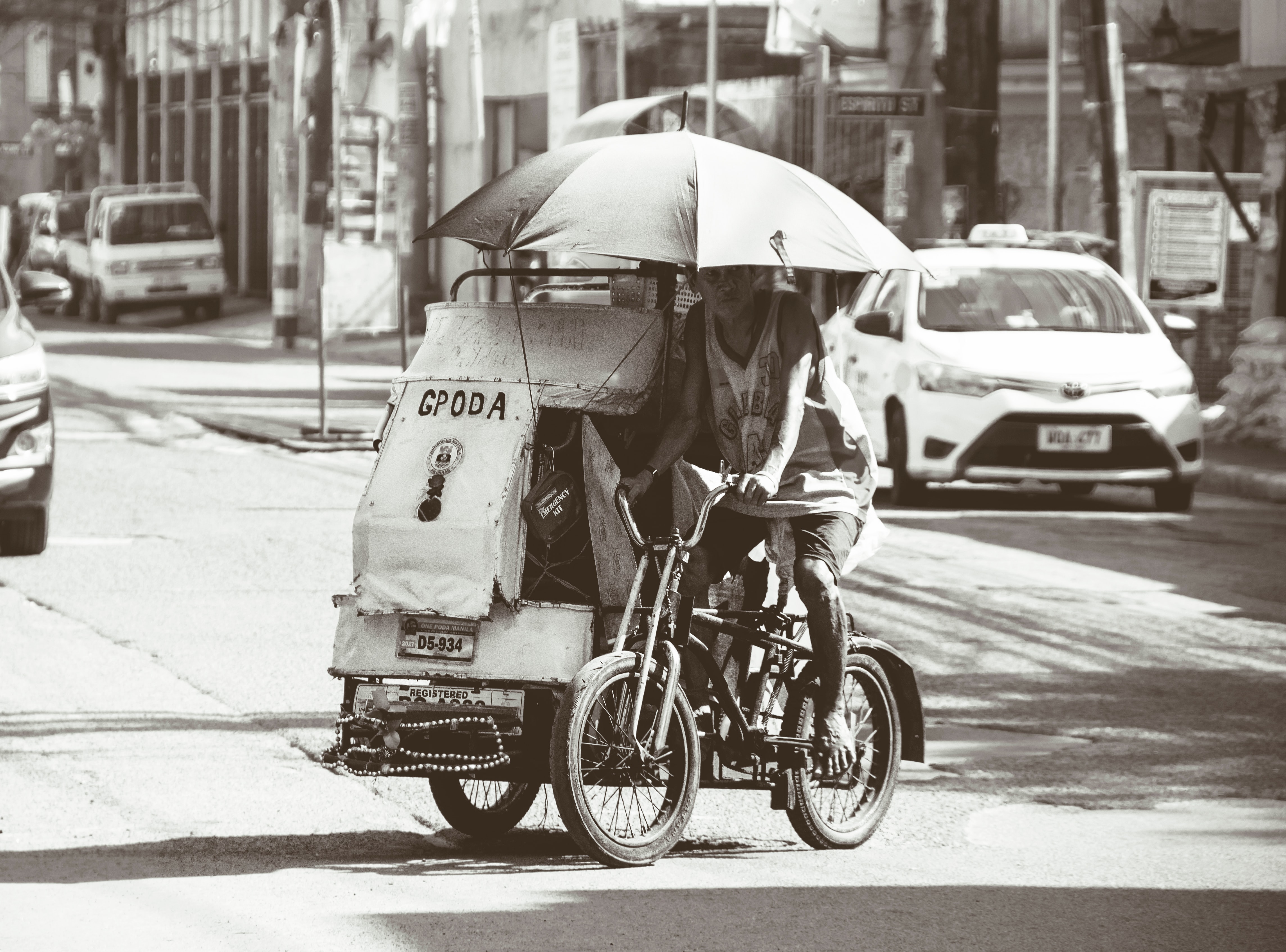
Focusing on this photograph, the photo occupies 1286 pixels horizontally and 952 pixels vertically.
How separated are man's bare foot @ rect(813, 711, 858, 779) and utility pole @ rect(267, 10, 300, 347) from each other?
28235mm

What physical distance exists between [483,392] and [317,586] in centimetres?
525

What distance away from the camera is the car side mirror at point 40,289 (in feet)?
41.3

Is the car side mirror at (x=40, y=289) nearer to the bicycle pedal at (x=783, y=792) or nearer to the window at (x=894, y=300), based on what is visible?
the window at (x=894, y=300)

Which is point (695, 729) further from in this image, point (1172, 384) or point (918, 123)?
point (918, 123)

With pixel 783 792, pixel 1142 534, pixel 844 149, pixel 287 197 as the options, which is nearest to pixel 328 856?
pixel 783 792

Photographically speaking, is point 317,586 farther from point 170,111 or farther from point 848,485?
point 170,111

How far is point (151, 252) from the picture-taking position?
3856cm

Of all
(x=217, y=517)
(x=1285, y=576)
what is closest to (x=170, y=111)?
(x=217, y=517)

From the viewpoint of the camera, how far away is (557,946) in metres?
5.11

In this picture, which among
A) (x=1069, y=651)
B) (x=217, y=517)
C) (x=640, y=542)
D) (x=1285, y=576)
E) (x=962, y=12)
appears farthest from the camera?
(x=962, y=12)

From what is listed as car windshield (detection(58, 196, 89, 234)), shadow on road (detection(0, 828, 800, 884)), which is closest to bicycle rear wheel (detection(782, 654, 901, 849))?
shadow on road (detection(0, 828, 800, 884))

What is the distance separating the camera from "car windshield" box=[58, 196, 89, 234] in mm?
43625

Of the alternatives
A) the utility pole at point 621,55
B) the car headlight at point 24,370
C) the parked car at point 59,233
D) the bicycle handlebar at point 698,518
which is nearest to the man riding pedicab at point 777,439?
the bicycle handlebar at point 698,518

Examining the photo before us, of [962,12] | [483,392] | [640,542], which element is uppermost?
[962,12]
